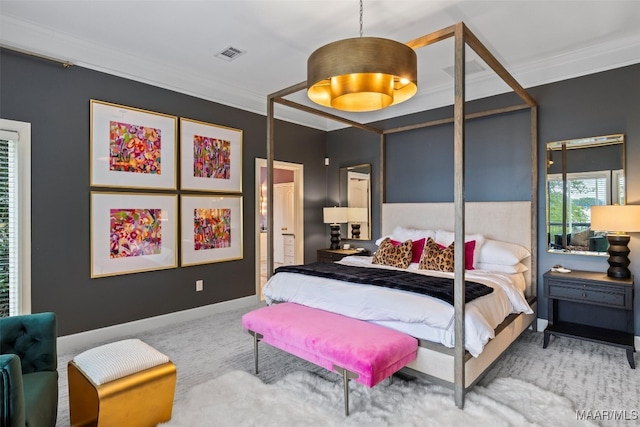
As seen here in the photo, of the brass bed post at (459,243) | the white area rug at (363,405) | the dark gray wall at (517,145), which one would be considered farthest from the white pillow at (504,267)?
the brass bed post at (459,243)

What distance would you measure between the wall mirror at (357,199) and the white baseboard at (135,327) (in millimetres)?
1948

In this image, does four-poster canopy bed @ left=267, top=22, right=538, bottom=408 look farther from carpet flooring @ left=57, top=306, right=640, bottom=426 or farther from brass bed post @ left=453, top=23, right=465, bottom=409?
carpet flooring @ left=57, top=306, right=640, bottom=426

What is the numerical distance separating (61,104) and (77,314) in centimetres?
203

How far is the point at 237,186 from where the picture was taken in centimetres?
483

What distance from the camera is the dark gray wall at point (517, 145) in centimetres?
345

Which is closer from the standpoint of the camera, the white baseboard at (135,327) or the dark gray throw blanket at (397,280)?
the dark gray throw blanket at (397,280)

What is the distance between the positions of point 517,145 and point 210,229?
12.5ft

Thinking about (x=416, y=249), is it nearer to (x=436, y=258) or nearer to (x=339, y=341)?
(x=436, y=258)

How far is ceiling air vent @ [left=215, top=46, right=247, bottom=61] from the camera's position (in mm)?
3580

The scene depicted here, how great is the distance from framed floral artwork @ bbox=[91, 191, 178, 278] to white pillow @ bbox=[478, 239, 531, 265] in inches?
138

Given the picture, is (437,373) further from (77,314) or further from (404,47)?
(77,314)

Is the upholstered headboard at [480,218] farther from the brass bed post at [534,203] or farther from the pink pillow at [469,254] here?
the pink pillow at [469,254]

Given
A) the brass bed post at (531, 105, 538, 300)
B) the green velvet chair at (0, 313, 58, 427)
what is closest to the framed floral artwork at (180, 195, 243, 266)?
the green velvet chair at (0, 313, 58, 427)

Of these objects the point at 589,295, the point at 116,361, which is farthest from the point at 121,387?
the point at 589,295
